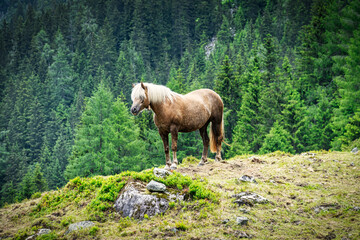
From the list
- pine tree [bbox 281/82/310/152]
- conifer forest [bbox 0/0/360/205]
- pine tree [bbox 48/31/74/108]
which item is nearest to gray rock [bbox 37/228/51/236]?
conifer forest [bbox 0/0/360/205]

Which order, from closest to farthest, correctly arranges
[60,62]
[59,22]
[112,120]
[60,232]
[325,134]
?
1. [60,232]
2. [325,134]
3. [112,120]
4. [60,62]
5. [59,22]

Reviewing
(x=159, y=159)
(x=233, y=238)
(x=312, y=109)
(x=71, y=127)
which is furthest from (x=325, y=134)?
(x=71, y=127)

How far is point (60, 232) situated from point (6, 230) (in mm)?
1811

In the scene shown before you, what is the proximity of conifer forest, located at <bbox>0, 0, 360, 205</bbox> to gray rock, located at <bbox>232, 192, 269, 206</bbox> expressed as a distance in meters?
13.3

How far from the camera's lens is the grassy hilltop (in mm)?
5629

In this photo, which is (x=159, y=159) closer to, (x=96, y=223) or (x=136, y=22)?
(x=96, y=223)

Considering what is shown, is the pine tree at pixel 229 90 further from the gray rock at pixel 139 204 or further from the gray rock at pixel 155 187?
the gray rock at pixel 139 204

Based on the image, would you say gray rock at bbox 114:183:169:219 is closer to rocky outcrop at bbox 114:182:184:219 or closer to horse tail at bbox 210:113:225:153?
rocky outcrop at bbox 114:182:184:219

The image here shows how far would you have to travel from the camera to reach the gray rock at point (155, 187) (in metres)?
6.78

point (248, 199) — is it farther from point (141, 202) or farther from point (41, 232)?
point (41, 232)

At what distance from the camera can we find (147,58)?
107 m

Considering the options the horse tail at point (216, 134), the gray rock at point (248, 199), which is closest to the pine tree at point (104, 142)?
the horse tail at point (216, 134)

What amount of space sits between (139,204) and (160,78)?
93.3 m

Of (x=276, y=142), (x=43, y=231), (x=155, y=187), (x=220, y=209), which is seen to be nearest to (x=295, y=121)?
(x=276, y=142)
